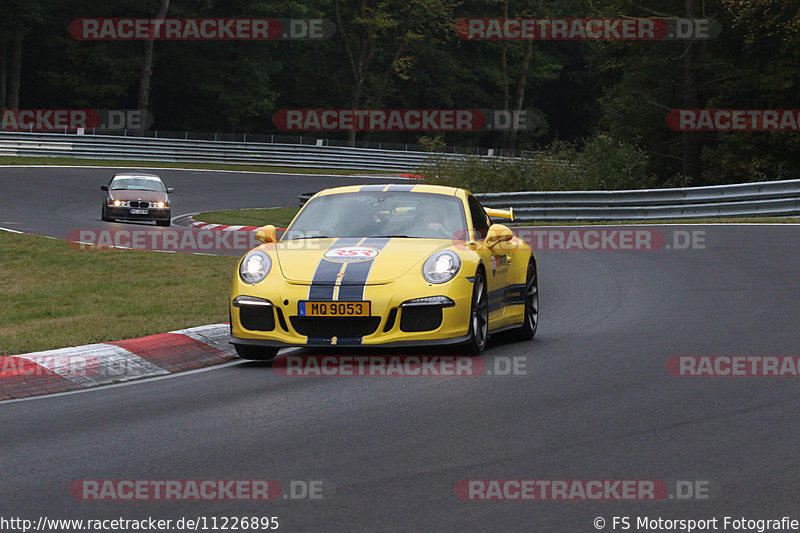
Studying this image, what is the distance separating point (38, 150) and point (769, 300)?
42967 millimetres

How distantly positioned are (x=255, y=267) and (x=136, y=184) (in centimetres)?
2162

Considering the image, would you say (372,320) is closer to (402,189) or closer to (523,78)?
(402,189)

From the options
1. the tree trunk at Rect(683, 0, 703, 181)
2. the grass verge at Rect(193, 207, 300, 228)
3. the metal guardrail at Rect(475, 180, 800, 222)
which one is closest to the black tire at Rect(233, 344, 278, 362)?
the metal guardrail at Rect(475, 180, 800, 222)

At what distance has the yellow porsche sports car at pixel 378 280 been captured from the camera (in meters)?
9.32

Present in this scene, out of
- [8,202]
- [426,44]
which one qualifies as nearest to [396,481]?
[8,202]

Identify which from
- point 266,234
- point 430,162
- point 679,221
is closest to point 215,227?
point 430,162

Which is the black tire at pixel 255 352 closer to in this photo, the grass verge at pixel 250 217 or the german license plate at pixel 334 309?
the german license plate at pixel 334 309

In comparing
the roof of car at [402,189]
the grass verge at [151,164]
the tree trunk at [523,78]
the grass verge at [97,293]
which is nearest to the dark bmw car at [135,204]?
the grass verge at [97,293]

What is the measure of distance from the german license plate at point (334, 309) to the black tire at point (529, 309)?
226 centimetres

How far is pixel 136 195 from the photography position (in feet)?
98.6

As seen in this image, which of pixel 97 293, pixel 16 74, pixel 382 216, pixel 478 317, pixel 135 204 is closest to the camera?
pixel 478 317

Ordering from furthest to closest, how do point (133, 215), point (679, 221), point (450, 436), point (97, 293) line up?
point (133, 215) → point (679, 221) → point (97, 293) → point (450, 436)

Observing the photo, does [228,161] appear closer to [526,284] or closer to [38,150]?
[38,150]

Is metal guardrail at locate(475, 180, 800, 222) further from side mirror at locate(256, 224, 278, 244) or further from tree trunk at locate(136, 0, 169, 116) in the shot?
tree trunk at locate(136, 0, 169, 116)
